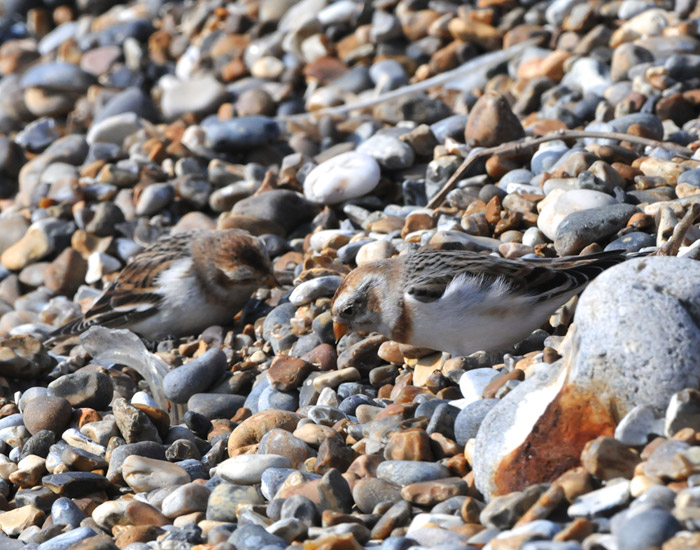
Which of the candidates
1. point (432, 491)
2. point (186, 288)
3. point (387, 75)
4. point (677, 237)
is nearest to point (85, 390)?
point (186, 288)

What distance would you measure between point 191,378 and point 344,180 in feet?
5.68

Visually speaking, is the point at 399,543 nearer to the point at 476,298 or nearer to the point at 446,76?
the point at 476,298

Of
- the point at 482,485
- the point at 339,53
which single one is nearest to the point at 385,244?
the point at 482,485

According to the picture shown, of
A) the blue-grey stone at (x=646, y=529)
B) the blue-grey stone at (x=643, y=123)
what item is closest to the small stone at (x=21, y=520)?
the blue-grey stone at (x=646, y=529)

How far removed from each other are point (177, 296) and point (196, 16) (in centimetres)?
493

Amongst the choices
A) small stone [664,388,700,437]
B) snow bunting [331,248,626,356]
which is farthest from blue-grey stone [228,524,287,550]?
snow bunting [331,248,626,356]

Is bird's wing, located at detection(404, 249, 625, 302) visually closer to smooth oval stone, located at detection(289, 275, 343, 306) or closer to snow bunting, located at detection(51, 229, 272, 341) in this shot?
smooth oval stone, located at detection(289, 275, 343, 306)

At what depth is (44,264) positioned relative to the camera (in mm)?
7070

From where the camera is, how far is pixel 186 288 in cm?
561

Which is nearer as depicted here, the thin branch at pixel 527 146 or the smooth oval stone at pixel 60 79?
the thin branch at pixel 527 146

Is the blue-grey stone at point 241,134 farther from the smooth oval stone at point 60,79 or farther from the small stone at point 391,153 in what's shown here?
the smooth oval stone at point 60,79

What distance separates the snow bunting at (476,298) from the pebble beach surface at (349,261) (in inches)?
5.5

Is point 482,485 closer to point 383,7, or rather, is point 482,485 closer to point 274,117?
point 274,117

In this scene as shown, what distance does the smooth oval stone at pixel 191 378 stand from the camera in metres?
4.72
